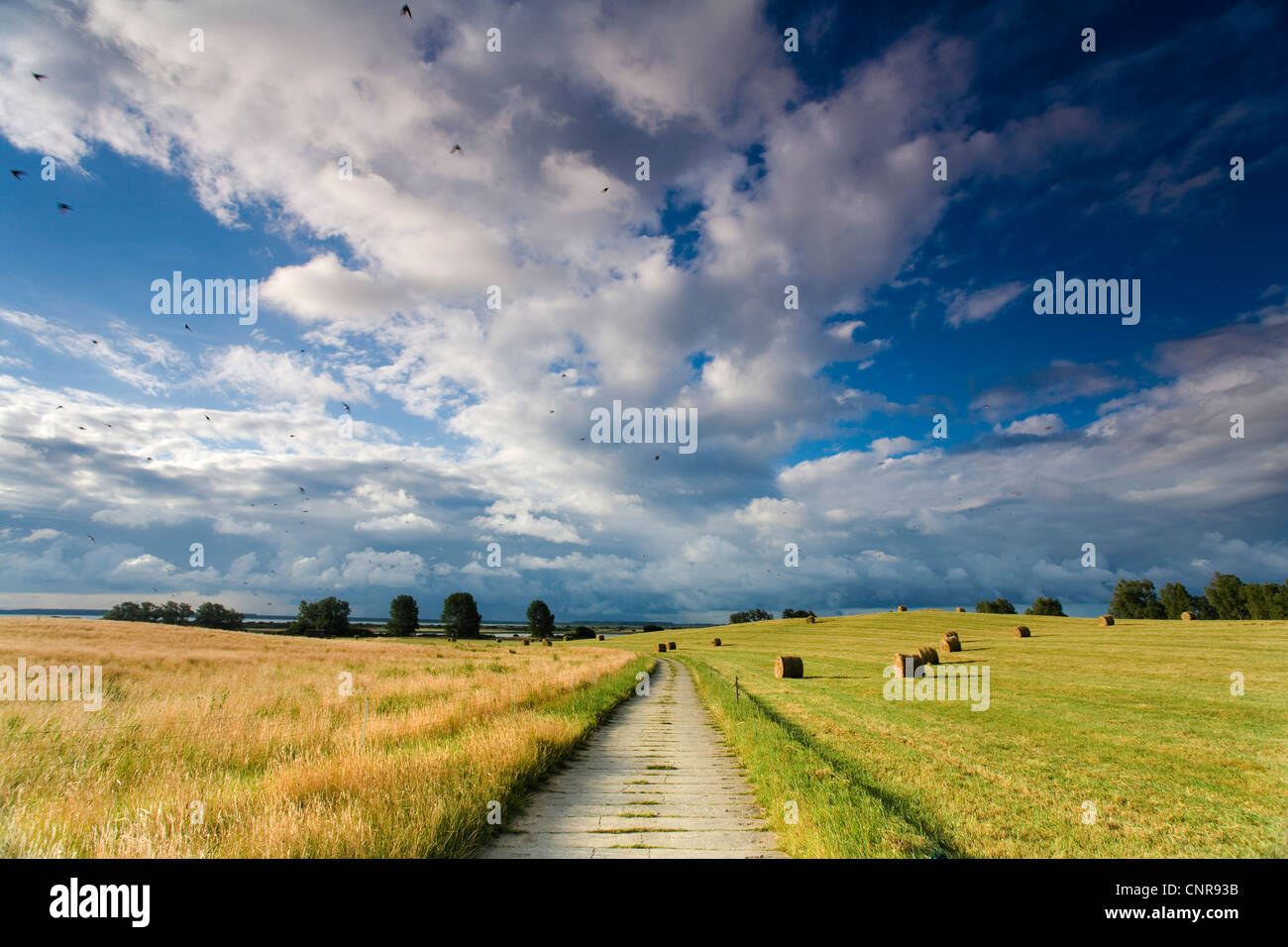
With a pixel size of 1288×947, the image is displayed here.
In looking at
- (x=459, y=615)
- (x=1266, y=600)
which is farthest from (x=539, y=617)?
(x=1266, y=600)

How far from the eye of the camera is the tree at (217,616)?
105m

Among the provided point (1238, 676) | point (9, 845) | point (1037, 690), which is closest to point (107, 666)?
point (9, 845)

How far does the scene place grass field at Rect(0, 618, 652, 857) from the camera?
573cm

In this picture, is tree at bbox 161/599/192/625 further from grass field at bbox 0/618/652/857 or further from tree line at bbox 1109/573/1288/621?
tree line at bbox 1109/573/1288/621

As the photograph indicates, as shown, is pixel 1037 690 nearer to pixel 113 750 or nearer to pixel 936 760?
pixel 936 760

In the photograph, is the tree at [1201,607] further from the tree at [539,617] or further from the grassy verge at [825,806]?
the grassy verge at [825,806]

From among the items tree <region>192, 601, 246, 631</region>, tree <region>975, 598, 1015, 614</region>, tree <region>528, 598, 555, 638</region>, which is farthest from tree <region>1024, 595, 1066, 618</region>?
tree <region>192, 601, 246, 631</region>

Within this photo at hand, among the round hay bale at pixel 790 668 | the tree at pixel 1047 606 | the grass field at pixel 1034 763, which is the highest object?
the grass field at pixel 1034 763

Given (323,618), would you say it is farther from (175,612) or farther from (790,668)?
(790,668)

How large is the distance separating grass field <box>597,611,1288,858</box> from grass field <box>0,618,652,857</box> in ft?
13.5

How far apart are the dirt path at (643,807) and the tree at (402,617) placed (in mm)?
120122

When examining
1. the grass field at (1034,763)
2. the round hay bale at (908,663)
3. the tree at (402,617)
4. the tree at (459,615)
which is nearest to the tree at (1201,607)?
the grass field at (1034,763)

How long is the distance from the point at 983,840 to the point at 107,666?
3177cm
